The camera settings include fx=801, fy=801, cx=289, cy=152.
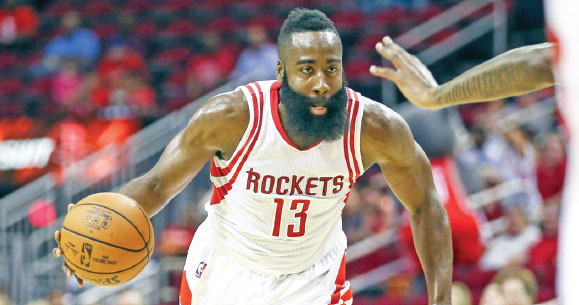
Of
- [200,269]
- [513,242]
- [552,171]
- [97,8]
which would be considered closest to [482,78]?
[200,269]

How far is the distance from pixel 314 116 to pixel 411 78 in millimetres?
647

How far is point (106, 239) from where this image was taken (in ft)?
12.2

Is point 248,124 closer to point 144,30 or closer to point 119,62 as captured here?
point 119,62

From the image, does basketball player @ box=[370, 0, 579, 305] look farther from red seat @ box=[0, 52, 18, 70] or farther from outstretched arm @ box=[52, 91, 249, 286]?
red seat @ box=[0, 52, 18, 70]

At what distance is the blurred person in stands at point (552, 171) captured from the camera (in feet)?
28.0

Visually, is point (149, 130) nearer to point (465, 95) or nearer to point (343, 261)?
point (343, 261)

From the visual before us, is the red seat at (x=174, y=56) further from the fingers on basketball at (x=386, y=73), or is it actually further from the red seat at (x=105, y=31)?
the fingers on basketball at (x=386, y=73)

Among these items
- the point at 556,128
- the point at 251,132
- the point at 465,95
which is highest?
the point at 465,95

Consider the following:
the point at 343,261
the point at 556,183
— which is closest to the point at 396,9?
the point at 556,183

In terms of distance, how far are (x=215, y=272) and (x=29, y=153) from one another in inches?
271

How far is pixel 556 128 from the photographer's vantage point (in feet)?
32.7

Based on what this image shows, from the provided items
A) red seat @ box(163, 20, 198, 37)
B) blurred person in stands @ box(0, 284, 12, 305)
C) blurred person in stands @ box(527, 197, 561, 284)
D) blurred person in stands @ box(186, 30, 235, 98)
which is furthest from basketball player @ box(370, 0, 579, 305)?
red seat @ box(163, 20, 198, 37)

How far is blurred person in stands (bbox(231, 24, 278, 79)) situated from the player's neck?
21.3 ft

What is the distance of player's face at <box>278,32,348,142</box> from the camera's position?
3748mm
